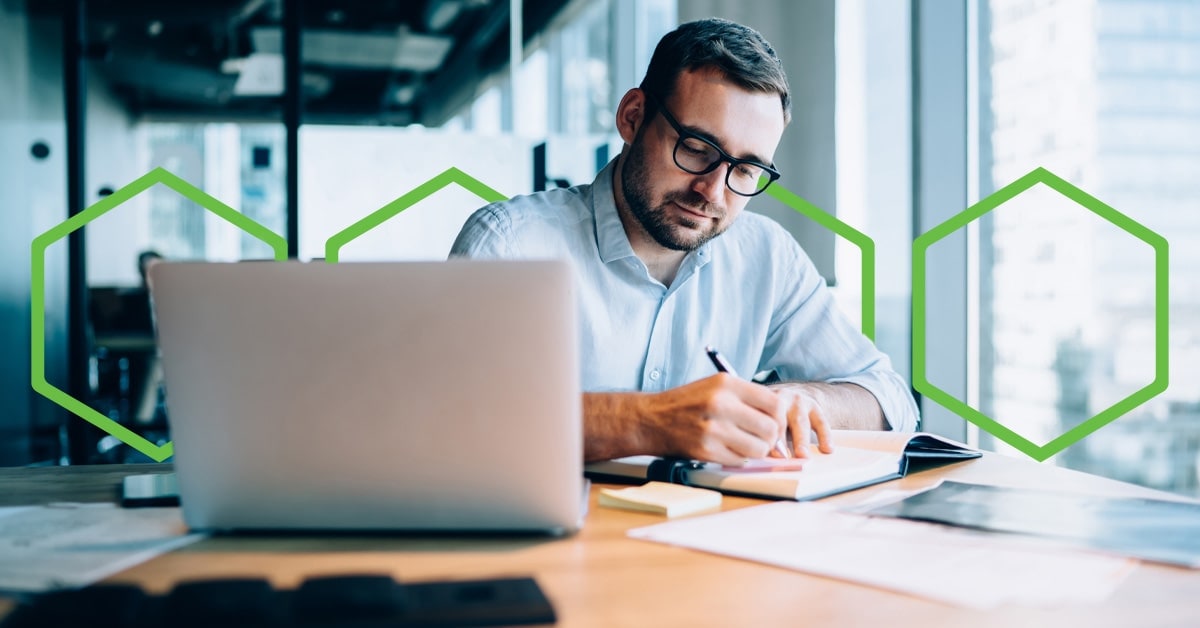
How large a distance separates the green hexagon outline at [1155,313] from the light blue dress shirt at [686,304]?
1.39 m

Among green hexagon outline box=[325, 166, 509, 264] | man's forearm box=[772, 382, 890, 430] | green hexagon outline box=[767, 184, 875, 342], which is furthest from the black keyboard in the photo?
green hexagon outline box=[325, 166, 509, 264]

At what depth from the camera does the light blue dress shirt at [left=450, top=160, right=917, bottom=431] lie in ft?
5.75

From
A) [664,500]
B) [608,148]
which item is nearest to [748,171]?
[664,500]

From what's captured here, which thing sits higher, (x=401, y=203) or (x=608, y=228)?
(x=401, y=203)

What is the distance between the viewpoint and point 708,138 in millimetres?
1674

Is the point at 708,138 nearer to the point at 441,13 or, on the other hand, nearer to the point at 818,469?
the point at 818,469

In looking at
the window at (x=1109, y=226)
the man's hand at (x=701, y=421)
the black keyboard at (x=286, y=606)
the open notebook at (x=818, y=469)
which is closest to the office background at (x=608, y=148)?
the window at (x=1109, y=226)

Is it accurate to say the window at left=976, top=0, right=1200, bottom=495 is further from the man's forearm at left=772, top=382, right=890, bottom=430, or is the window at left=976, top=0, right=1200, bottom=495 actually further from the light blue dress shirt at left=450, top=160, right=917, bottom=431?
the man's forearm at left=772, top=382, right=890, bottom=430

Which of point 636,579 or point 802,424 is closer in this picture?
point 636,579

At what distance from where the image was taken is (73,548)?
0.92 meters

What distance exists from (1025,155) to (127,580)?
118 inches

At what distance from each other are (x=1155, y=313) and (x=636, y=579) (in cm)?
260

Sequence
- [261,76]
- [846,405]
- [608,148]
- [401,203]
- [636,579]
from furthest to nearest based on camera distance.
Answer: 1. [261,76]
2. [608,148]
3. [401,203]
4. [846,405]
5. [636,579]

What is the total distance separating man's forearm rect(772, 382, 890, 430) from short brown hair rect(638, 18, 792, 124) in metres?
0.51
